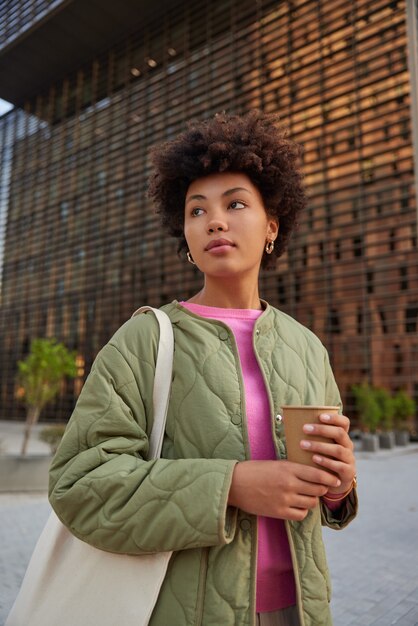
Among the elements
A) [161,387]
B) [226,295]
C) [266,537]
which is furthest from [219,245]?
[266,537]

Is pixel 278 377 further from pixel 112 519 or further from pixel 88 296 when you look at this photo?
pixel 88 296

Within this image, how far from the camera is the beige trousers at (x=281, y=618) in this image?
108 centimetres

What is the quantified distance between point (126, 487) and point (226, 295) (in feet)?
1.99

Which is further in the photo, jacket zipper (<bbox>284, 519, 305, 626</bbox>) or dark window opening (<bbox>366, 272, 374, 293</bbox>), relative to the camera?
dark window opening (<bbox>366, 272, 374, 293</bbox>)

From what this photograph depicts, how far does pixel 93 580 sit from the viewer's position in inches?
40.3

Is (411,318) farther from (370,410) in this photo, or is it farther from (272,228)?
(272,228)

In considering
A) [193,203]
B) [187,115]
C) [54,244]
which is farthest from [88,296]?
[193,203]

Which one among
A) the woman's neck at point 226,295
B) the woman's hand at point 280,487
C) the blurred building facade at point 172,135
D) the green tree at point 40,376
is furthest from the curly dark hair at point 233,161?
the blurred building facade at point 172,135

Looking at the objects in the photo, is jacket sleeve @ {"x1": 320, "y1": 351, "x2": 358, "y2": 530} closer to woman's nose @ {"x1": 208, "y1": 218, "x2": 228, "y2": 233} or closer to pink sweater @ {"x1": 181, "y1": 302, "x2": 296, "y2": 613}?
pink sweater @ {"x1": 181, "y1": 302, "x2": 296, "y2": 613}

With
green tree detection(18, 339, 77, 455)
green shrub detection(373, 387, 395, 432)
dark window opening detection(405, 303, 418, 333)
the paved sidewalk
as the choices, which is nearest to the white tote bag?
the paved sidewalk

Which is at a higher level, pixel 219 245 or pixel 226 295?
pixel 219 245

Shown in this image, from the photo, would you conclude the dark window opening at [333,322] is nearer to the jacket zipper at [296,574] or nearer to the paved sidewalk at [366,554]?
the paved sidewalk at [366,554]

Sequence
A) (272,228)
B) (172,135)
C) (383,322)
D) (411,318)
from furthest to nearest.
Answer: (172,135) < (383,322) < (411,318) < (272,228)

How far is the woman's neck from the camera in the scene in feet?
4.38
